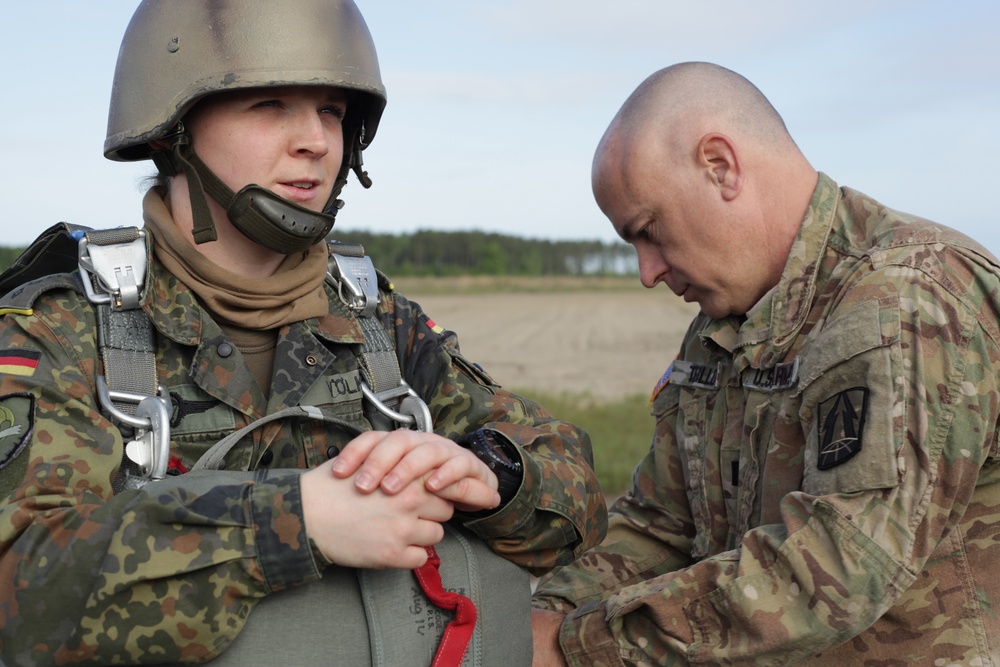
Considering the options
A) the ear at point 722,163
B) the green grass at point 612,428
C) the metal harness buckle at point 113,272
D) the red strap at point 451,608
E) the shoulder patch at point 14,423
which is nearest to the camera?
the shoulder patch at point 14,423

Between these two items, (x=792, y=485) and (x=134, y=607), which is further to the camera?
(x=792, y=485)

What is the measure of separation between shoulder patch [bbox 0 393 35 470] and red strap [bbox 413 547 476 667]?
3.18 feet

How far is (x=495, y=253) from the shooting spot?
10175cm

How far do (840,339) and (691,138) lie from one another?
0.96 meters

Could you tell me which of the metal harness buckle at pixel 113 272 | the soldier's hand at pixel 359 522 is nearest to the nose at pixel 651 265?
the soldier's hand at pixel 359 522

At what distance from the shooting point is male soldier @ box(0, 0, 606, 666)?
210 centimetres

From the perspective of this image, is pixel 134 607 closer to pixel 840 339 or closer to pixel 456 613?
pixel 456 613

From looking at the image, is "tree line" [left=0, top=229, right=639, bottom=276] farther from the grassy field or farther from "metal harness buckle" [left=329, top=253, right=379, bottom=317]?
"metal harness buckle" [left=329, top=253, right=379, bottom=317]

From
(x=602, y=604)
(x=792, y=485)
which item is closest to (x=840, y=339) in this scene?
(x=792, y=485)

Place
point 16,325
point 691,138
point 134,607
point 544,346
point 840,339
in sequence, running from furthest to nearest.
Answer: point 544,346 < point 691,138 < point 840,339 < point 16,325 < point 134,607

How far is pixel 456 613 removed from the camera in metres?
2.48

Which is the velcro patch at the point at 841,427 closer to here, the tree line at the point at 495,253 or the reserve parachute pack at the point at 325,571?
the reserve parachute pack at the point at 325,571

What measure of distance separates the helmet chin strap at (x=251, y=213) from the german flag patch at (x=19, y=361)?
0.64 metres

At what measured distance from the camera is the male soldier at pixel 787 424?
2.74 m
